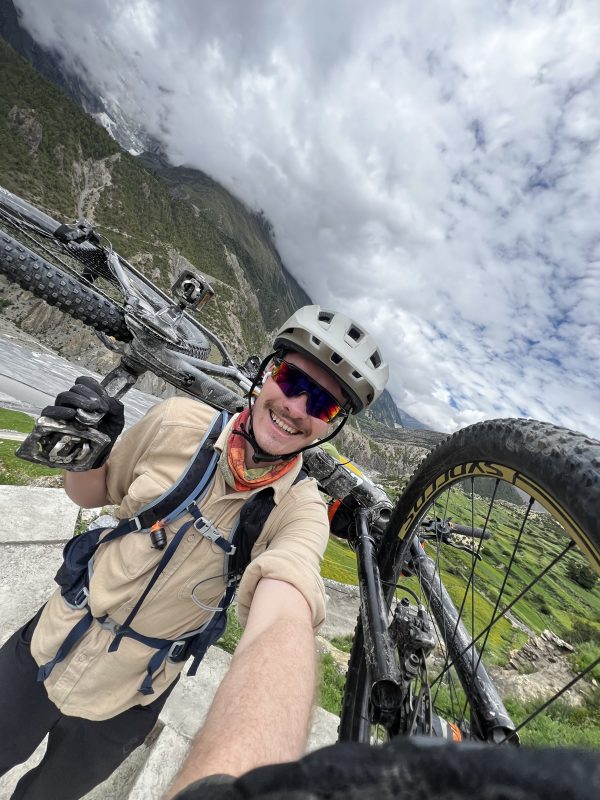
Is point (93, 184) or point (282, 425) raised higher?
point (93, 184)

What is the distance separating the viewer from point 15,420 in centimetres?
1645

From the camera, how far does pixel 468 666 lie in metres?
2.26

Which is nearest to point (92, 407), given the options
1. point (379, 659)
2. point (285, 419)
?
point (285, 419)

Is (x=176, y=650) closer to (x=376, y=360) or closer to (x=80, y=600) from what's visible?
(x=80, y=600)

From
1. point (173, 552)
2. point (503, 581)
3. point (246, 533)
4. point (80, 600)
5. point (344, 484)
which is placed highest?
point (503, 581)

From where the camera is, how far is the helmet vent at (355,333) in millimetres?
3333

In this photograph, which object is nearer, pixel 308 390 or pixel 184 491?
pixel 184 491

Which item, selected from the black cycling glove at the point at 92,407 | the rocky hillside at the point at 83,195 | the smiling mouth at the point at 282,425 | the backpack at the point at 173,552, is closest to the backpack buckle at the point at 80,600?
the backpack at the point at 173,552

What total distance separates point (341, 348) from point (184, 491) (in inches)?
65.6

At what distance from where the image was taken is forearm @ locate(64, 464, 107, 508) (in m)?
2.66

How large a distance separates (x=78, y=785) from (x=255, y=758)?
7.97 ft

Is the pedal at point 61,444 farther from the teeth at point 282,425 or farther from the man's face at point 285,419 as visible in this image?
the teeth at point 282,425

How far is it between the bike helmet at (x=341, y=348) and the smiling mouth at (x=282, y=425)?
638mm

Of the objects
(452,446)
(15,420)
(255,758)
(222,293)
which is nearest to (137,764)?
(255,758)
